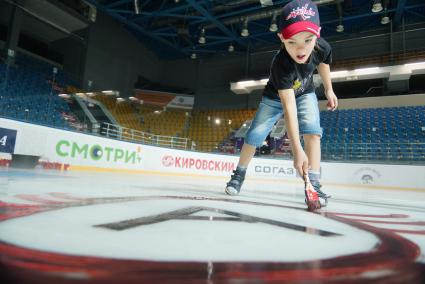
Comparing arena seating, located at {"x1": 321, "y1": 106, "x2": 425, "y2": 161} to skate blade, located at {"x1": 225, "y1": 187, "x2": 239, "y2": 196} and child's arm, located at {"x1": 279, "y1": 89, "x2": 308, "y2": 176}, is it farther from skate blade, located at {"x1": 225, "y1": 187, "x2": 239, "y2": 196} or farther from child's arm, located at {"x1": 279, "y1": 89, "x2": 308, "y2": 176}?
child's arm, located at {"x1": 279, "y1": 89, "x2": 308, "y2": 176}

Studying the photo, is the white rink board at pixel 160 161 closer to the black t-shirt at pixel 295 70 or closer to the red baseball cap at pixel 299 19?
the black t-shirt at pixel 295 70

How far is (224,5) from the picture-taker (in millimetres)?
12898

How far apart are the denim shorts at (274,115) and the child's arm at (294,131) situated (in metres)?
0.48

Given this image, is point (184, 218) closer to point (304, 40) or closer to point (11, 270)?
point (11, 270)

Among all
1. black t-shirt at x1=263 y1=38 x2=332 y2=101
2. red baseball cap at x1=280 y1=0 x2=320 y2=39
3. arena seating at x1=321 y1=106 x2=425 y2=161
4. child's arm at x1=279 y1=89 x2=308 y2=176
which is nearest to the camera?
child's arm at x1=279 y1=89 x2=308 y2=176

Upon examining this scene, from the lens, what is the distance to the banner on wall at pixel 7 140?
471 centimetres

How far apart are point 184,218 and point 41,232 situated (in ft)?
1.41

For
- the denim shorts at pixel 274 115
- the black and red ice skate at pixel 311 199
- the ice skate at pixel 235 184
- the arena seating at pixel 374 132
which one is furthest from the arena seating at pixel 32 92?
the arena seating at pixel 374 132

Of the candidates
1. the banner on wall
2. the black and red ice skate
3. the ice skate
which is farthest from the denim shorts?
the banner on wall

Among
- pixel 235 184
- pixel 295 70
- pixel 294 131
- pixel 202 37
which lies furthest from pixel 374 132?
pixel 294 131

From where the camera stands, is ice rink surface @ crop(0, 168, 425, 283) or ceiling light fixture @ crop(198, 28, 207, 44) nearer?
ice rink surface @ crop(0, 168, 425, 283)

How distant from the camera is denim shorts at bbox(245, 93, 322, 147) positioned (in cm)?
207

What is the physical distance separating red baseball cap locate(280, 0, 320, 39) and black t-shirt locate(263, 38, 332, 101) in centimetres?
21

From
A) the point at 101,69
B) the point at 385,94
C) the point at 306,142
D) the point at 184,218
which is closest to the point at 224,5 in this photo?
the point at 101,69
